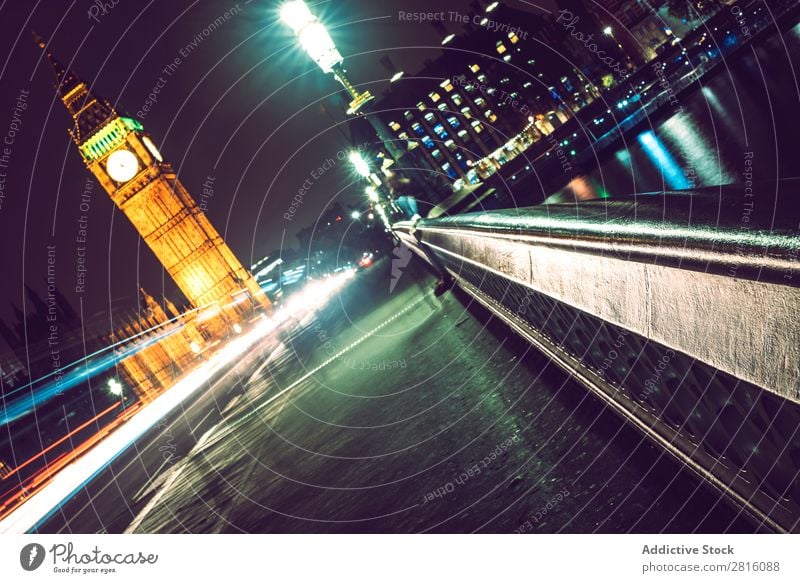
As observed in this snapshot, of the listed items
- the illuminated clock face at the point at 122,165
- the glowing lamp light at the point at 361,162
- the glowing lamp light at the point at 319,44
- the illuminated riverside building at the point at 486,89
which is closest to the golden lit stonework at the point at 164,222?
the illuminated clock face at the point at 122,165

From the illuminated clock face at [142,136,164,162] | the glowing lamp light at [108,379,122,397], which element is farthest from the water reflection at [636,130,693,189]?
the illuminated clock face at [142,136,164,162]

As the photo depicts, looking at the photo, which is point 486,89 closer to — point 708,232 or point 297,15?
point 297,15

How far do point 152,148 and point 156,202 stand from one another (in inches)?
456

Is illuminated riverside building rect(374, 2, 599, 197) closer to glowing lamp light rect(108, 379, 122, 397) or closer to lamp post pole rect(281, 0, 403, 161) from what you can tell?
glowing lamp light rect(108, 379, 122, 397)

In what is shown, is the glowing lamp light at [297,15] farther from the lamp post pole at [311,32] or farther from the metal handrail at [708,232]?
the metal handrail at [708,232]

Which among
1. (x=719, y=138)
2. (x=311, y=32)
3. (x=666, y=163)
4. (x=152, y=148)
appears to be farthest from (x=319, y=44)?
(x=152, y=148)

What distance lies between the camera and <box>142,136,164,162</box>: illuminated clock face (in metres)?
90.2

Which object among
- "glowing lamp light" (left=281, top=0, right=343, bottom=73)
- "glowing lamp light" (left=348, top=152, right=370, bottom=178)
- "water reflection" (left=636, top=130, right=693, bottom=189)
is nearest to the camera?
"glowing lamp light" (left=281, top=0, right=343, bottom=73)

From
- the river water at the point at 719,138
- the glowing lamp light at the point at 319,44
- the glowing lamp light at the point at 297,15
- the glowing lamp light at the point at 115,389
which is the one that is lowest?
the river water at the point at 719,138

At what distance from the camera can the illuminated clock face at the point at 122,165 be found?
85.9 meters

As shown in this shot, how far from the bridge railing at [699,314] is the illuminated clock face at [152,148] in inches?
3994

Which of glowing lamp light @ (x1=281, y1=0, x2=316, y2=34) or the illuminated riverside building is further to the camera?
the illuminated riverside building

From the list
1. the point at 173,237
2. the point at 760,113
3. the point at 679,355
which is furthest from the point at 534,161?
the point at 173,237

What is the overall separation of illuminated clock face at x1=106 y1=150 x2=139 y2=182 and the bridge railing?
9774 cm
